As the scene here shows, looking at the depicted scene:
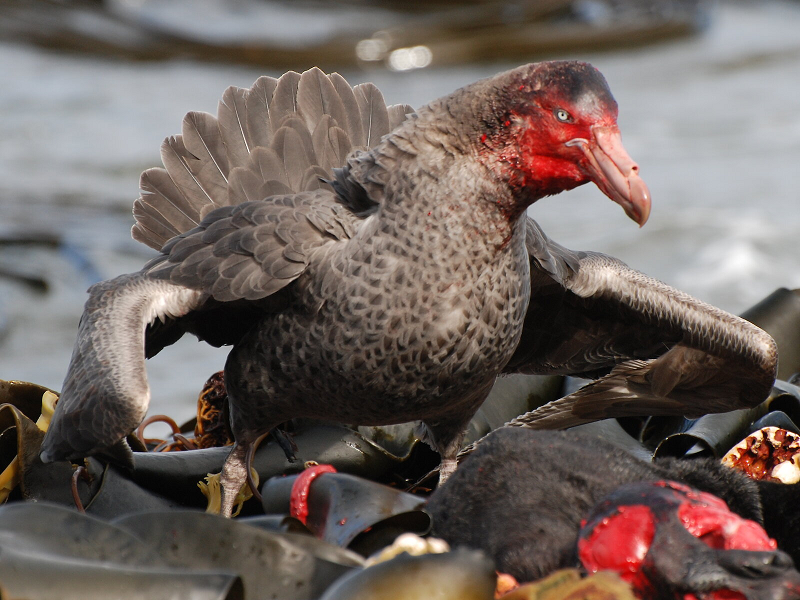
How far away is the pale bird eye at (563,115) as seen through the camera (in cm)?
285

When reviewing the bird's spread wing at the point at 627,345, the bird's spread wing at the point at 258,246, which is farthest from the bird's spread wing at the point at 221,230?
the bird's spread wing at the point at 627,345

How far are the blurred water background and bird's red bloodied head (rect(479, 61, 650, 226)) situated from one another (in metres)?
4.12

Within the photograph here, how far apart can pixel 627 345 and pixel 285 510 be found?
1805mm

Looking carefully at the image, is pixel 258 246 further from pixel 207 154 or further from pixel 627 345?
pixel 627 345

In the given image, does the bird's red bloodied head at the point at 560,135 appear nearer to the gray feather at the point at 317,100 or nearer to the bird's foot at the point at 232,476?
the gray feather at the point at 317,100

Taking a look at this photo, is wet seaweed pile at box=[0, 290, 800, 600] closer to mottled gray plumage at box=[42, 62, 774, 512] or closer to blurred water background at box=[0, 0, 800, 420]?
mottled gray plumage at box=[42, 62, 774, 512]

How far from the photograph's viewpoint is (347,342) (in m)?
3.12

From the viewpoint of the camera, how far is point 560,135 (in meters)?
2.84

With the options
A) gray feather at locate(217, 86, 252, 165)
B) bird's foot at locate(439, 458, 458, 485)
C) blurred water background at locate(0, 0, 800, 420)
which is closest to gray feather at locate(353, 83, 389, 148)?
gray feather at locate(217, 86, 252, 165)

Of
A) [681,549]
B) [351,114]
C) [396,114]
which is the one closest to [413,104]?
[396,114]

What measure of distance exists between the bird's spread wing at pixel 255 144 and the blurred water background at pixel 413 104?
2689mm

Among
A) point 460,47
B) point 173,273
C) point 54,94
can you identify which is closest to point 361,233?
point 173,273

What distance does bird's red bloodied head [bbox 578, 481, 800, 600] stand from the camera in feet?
6.08

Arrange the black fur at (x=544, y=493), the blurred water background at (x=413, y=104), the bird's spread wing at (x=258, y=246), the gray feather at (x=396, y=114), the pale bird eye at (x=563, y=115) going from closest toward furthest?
the black fur at (x=544, y=493), the pale bird eye at (x=563, y=115), the bird's spread wing at (x=258, y=246), the gray feather at (x=396, y=114), the blurred water background at (x=413, y=104)
